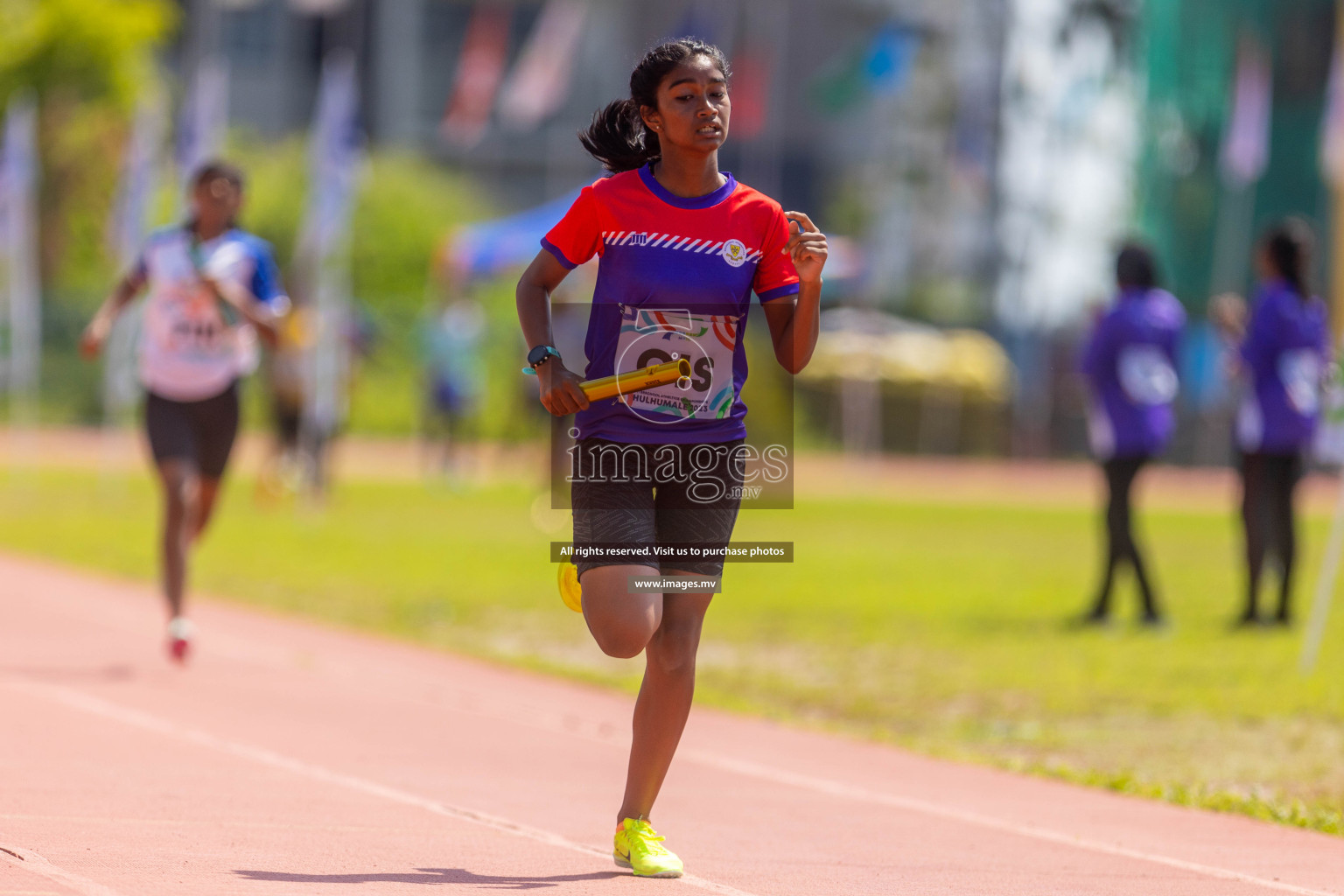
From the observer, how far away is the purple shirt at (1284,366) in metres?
12.3

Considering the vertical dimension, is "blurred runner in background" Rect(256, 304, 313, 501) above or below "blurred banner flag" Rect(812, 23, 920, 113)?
below

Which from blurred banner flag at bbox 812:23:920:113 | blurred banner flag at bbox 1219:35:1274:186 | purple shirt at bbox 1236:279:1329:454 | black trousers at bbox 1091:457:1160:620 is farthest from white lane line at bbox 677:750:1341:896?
blurred banner flag at bbox 1219:35:1274:186

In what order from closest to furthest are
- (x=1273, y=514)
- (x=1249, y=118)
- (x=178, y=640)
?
(x=178, y=640), (x=1273, y=514), (x=1249, y=118)

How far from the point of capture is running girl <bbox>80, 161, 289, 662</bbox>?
928 cm

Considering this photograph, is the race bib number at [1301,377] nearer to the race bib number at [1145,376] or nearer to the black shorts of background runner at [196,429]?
the race bib number at [1145,376]

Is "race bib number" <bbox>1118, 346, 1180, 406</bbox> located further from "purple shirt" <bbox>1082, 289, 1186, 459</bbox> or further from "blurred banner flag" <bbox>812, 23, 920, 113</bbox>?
"blurred banner flag" <bbox>812, 23, 920, 113</bbox>

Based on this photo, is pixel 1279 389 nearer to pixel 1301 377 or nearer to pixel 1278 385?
pixel 1278 385

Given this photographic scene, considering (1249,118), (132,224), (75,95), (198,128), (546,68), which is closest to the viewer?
(198,128)

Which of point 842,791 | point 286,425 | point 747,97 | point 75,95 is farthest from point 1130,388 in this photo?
point 75,95

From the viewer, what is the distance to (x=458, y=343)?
24719 mm

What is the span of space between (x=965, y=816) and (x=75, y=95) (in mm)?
38138

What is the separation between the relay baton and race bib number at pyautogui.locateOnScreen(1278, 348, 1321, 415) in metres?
8.08

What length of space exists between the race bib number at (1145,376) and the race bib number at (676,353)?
24.5 ft

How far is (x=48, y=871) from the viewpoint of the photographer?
4984mm
